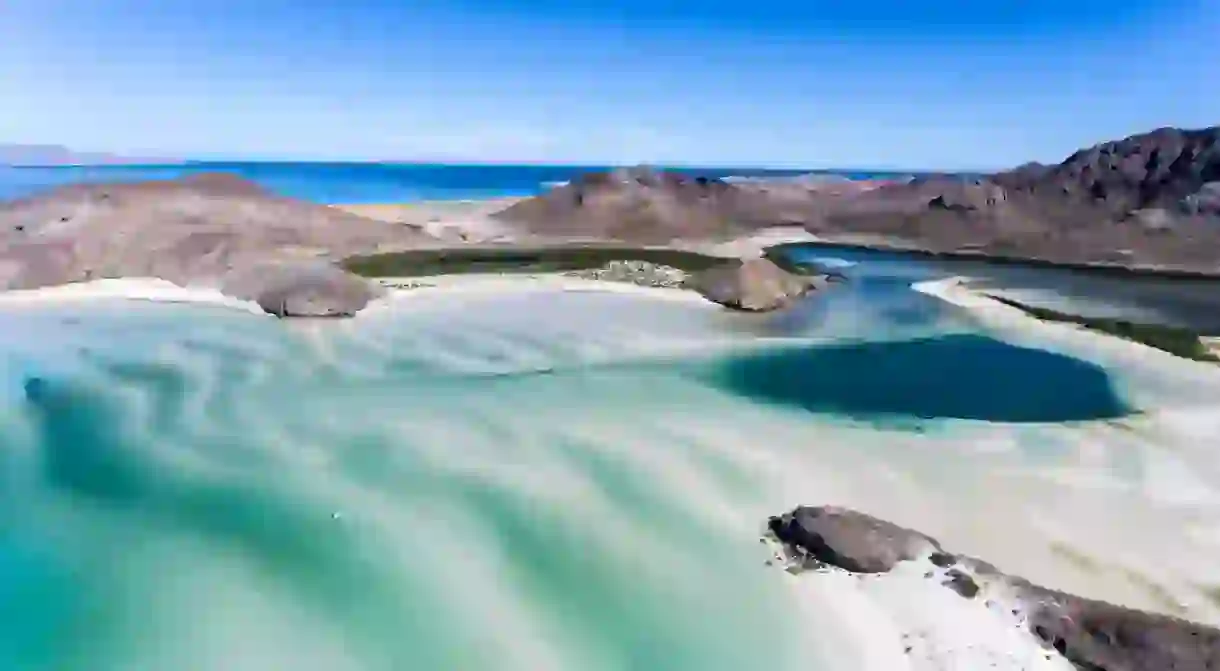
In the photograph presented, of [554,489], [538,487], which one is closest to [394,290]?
[538,487]

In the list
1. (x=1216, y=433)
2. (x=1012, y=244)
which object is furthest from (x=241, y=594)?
(x=1012, y=244)

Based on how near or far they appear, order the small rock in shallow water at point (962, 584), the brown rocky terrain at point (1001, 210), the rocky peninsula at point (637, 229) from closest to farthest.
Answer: the small rock in shallow water at point (962, 584) → the rocky peninsula at point (637, 229) → the brown rocky terrain at point (1001, 210)

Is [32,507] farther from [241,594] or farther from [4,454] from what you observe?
[241,594]

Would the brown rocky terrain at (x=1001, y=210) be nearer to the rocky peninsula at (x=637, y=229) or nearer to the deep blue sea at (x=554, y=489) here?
the rocky peninsula at (x=637, y=229)

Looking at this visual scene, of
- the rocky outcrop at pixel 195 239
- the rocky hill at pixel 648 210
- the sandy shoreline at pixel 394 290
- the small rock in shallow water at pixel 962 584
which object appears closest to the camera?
the small rock in shallow water at pixel 962 584

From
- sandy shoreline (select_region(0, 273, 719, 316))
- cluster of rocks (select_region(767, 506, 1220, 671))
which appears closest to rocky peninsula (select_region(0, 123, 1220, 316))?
sandy shoreline (select_region(0, 273, 719, 316))

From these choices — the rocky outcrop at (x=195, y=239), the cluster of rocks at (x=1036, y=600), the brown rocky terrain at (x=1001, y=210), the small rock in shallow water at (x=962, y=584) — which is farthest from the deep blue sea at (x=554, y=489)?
the brown rocky terrain at (x=1001, y=210)

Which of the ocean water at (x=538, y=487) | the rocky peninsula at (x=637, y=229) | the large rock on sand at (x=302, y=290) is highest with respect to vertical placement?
the rocky peninsula at (x=637, y=229)

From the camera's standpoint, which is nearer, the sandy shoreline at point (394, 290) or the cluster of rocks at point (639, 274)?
the sandy shoreline at point (394, 290)
